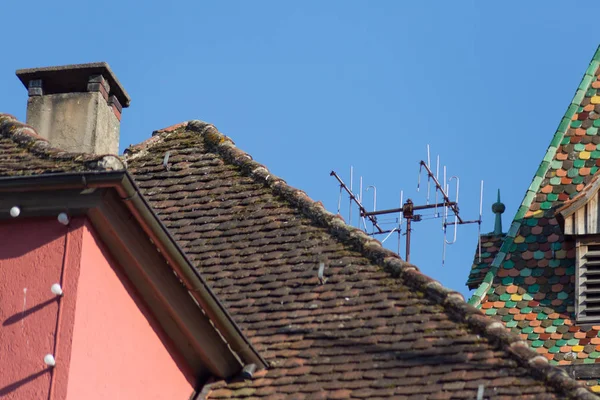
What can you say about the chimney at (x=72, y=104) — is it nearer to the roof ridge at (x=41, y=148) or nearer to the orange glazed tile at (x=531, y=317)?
the roof ridge at (x=41, y=148)

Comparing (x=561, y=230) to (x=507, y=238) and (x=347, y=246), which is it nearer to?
(x=507, y=238)

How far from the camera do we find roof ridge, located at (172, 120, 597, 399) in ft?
37.1

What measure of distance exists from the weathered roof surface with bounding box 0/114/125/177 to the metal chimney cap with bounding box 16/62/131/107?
6.22 ft

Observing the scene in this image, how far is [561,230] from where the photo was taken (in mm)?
21141

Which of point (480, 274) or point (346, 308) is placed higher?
point (480, 274)

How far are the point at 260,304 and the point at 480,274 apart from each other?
30.7ft

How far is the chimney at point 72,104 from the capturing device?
601 inches

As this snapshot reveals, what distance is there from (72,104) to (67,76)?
296 mm

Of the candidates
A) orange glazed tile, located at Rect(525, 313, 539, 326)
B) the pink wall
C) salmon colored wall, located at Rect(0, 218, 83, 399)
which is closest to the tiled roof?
orange glazed tile, located at Rect(525, 313, 539, 326)

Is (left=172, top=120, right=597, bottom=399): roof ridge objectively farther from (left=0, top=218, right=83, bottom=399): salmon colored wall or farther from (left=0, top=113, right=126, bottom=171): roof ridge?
(left=0, top=218, right=83, bottom=399): salmon colored wall

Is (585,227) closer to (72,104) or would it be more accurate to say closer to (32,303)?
(72,104)

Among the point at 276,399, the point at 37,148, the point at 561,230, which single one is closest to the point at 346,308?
the point at 276,399

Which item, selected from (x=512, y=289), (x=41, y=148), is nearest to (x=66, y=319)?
(x=41, y=148)

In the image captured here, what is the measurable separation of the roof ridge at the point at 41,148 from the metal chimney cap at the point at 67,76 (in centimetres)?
170
